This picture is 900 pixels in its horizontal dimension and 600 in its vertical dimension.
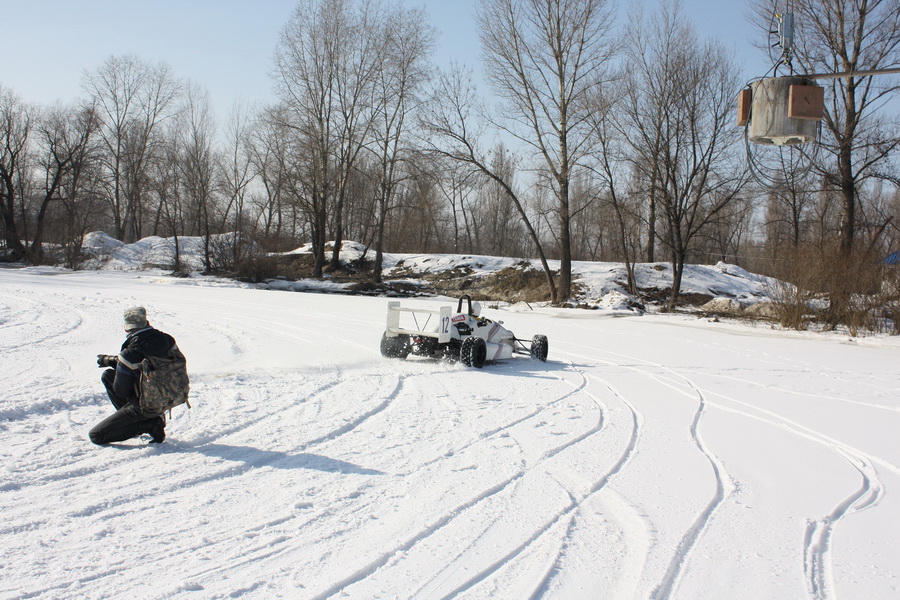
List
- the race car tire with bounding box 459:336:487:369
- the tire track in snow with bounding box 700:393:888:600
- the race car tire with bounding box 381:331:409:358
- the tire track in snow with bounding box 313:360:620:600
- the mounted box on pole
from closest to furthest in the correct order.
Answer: the tire track in snow with bounding box 313:360:620:600
the tire track in snow with bounding box 700:393:888:600
the mounted box on pole
the race car tire with bounding box 459:336:487:369
the race car tire with bounding box 381:331:409:358

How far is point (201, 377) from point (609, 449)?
5.56m

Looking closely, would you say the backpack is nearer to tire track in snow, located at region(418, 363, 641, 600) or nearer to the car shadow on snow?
the car shadow on snow

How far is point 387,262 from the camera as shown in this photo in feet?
132

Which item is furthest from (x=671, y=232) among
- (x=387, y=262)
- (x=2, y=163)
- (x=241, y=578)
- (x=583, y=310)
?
(x=2, y=163)

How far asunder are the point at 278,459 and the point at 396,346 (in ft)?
18.4

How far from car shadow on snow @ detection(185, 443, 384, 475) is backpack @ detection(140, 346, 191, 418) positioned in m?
0.49

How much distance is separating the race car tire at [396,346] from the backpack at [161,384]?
544 cm

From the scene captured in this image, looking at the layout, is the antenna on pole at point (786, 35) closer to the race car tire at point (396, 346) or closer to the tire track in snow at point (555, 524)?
the tire track in snow at point (555, 524)

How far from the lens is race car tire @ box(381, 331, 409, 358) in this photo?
11.2 meters

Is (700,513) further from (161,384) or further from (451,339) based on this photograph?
(451,339)

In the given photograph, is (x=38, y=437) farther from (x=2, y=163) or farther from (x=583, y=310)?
(x=2, y=163)

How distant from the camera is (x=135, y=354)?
5.67 metres

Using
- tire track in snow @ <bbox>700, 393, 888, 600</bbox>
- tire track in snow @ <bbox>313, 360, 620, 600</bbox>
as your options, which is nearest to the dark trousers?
tire track in snow @ <bbox>313, 360, 620, 600</bbox>

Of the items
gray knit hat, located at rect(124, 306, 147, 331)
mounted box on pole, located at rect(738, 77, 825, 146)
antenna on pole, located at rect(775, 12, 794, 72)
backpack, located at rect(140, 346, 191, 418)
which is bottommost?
backpack, located at rect(140, 346, 191, 418)
